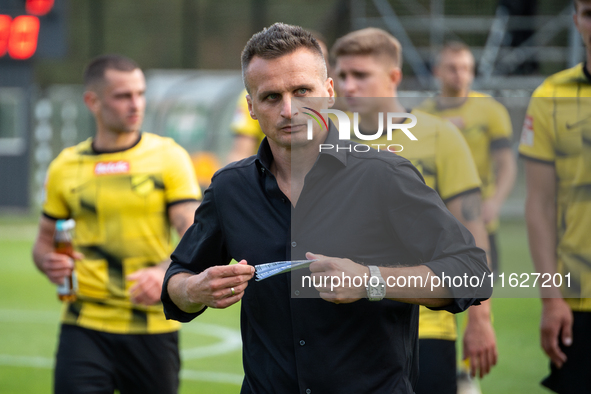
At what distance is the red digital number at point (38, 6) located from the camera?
16625mm

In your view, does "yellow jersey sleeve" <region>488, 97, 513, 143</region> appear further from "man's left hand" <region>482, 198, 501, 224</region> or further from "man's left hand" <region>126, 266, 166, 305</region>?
"man's left hand" <region>126, 266, 166, 305</region>

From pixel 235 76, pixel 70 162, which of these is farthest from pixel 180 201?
pixel 235 76

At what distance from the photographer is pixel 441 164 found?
385 centimetres

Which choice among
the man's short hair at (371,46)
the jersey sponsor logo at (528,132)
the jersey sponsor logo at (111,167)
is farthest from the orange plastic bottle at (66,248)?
the jersey sponsor logo at (528,132)

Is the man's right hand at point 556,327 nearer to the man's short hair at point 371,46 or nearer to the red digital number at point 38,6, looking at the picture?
the man's short hair at point 371,46

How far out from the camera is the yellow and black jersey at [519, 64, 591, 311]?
342cm

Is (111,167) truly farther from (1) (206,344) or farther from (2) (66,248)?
(1) (206,344)

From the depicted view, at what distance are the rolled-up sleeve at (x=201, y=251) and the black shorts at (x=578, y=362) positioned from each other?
1.75m

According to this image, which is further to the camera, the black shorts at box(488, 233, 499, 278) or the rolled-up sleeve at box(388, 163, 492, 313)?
the black shorts at box(488, 233, 499, 278)

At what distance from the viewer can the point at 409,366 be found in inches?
102

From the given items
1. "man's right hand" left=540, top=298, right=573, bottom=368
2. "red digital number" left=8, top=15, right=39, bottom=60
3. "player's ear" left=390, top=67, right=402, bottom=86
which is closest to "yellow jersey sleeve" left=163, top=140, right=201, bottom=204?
"player's ear" left=390, top=67, right=402, bottom=86

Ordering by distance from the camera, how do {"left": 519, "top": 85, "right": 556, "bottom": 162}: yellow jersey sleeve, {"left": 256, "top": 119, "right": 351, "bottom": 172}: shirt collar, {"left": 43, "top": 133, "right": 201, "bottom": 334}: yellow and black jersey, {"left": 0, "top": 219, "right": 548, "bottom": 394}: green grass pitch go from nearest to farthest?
{"left": 256, "top": 119, "right": 351, "bottom": 172}: shirt collar < {"left": 519, "top": 85, "right": 556, "bottom": 162}: yellow jersey sleeve < {"left": 43, "top": 133, "right": 201, "bottom": 334}: yellow and black jersey < {"left": 0, "top": 219, "right": 548, "bottom": 394}: green grass pitch

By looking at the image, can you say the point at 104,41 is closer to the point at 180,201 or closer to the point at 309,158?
the point at 180,201

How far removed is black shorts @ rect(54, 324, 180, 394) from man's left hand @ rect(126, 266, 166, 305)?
29 cm
